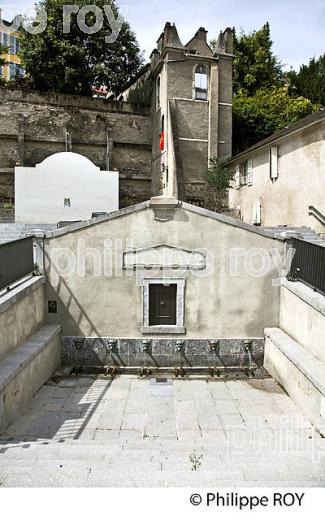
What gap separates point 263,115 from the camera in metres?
32.5

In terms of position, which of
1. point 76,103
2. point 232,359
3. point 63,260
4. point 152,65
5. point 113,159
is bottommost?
point 232,359

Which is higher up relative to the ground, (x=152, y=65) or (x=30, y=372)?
(x=152, y=65)

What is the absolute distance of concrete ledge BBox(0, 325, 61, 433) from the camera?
863 cm

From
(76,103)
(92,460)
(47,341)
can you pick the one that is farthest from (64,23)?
(92,460)

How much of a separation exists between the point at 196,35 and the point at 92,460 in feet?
99.0

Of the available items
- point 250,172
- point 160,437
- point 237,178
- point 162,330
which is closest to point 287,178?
point 250,172

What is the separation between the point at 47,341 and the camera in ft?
38.1

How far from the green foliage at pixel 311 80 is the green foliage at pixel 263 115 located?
12.6 feet

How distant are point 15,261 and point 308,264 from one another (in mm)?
8303

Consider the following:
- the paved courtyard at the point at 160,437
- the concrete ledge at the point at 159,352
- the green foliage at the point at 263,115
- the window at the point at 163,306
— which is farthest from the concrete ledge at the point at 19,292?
the green foliage at the point at 263,115

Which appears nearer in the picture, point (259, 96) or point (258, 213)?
point (258, 213)

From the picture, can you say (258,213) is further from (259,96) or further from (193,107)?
(259,96)

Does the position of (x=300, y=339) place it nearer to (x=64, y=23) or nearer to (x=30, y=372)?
(x=30, y=372)

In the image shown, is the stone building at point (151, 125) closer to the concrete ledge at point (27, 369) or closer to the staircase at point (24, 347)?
the staircase at point (24, 347)
